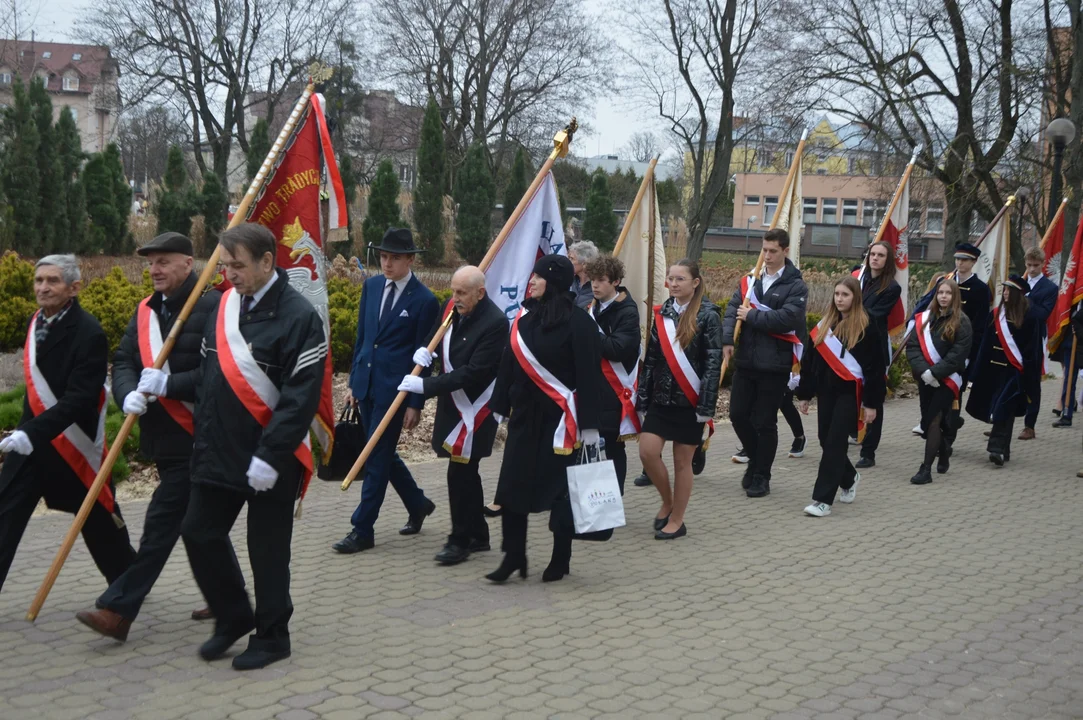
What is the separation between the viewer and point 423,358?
6602mm

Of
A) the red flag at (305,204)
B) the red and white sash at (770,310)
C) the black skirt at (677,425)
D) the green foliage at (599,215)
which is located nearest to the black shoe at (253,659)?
the red flag at (305,204)

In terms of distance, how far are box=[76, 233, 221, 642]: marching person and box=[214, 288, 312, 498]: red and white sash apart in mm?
313

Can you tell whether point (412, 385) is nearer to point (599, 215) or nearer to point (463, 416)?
point (463, 416)

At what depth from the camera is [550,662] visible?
17.0 ft

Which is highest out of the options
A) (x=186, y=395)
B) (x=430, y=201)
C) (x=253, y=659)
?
(x=430, y=201)

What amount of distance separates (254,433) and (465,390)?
2.16 meters

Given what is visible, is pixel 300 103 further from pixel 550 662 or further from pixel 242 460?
pixel 550 662

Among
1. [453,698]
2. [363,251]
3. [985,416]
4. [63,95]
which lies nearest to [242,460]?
[453,698]

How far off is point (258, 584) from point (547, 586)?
1.96m

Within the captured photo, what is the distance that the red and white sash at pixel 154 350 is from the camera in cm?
515

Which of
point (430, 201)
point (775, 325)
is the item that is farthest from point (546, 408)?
point (430, 201)

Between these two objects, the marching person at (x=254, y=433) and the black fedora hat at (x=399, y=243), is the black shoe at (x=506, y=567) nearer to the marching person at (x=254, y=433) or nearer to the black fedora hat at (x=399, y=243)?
the marching person at (x=254, y=433)

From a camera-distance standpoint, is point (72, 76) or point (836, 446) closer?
point (836, 446)

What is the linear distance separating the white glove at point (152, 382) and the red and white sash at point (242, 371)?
0.38 meters
